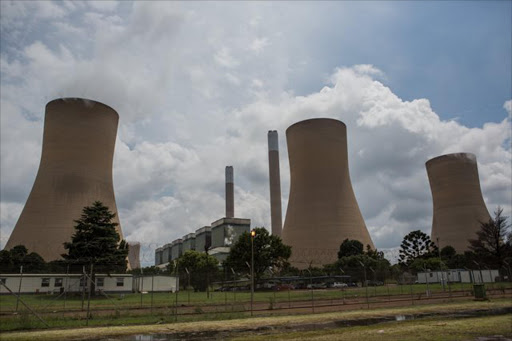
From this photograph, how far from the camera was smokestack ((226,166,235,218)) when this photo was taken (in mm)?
96562

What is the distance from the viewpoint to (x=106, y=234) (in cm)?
3167

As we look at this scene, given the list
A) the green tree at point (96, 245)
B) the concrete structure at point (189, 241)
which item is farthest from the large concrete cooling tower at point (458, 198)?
the concrete structure at point (189, 241)

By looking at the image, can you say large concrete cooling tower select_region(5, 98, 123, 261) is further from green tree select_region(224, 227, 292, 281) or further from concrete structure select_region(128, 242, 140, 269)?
concrete structure select_region(128, 242, 140, 269)

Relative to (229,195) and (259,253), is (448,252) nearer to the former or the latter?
(259,253)

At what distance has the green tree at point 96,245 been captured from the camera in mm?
30188

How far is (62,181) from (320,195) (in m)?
29.2

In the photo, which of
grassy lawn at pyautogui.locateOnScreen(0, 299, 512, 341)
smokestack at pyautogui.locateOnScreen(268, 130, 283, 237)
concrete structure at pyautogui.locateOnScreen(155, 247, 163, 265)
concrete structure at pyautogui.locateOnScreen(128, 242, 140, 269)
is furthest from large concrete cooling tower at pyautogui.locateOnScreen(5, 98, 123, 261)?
concrete structure at pyautogui.locateOnScreen(155, 247, 163, 265)

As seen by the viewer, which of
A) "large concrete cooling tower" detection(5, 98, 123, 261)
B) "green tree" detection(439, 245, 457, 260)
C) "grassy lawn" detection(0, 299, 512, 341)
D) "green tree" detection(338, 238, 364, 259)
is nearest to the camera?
"grassy lawn" detection(0, 299, 512, 341)

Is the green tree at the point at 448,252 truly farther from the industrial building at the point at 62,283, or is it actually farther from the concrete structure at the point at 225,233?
the industrial building at the point at 62,283

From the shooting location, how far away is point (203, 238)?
104 metres

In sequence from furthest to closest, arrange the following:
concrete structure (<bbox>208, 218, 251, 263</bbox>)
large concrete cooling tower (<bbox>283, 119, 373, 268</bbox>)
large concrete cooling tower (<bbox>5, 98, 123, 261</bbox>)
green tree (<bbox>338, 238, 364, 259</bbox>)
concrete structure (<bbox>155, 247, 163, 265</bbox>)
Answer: concrete structure (<bbox>155, 247, 163, 265</bbox>)
concrete structure (<bbox>208, 218, 251, 263</bbox>)
large concrete cooling tower (<bbox>283, 119, 373, 268</bbox>)
green tree (<bbox>338, 238, 364, 259</bbox>)
large concrete cooling tower (<bbox>5, 98, 123, 261</bbox>)

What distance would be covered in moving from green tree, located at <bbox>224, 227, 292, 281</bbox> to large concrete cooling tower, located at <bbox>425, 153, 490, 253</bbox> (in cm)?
2577

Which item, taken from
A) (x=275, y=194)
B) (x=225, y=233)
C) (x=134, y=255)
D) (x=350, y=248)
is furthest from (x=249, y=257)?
(x=134, y=255)

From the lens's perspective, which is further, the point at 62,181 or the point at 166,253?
the point at 166,253
